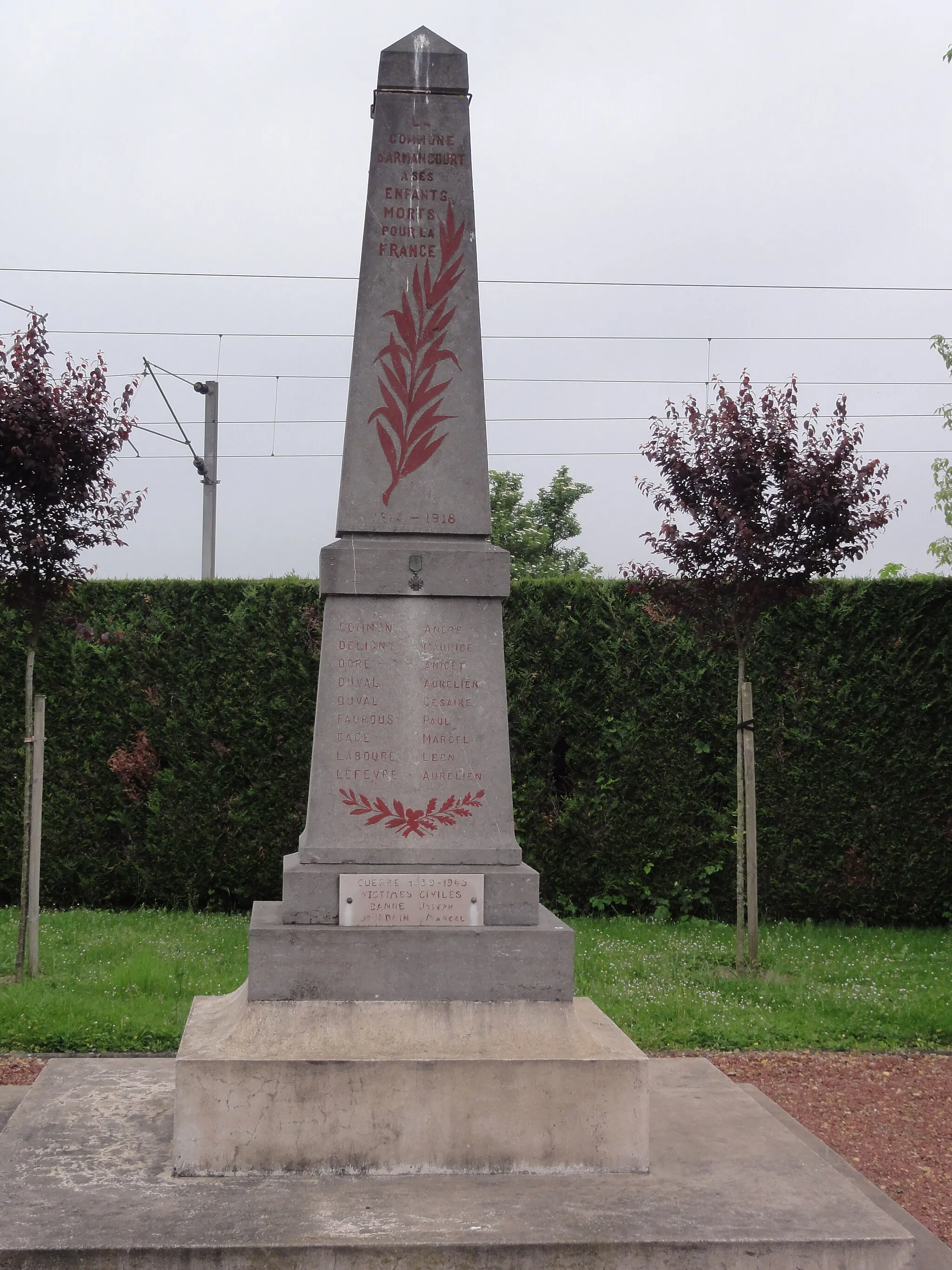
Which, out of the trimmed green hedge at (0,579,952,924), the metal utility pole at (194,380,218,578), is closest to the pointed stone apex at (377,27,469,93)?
the trimmed green hedge at (0,579,952,924)

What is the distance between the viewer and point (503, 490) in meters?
32.3

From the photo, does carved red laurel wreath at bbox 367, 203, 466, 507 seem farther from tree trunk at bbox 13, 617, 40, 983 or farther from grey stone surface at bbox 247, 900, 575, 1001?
tree trunk at bbox 13, 617, 40, 983

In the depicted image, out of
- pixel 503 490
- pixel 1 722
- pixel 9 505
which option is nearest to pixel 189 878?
pixel 1 722

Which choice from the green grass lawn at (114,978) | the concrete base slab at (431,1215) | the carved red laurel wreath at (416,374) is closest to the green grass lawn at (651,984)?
the green grass lawn at (114,978)

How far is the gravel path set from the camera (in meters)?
4.66

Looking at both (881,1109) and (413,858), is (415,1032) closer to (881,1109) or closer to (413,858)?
(413,858)

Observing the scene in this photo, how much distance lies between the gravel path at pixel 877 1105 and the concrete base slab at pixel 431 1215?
1.67 ft

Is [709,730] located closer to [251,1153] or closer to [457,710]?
[457,710]

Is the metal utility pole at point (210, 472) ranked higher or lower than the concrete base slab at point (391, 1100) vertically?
higher

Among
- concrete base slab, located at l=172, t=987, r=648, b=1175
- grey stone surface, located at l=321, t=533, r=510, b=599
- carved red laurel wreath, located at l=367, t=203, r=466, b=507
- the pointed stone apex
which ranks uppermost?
the pointed stone apex

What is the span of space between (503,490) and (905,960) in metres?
24.5

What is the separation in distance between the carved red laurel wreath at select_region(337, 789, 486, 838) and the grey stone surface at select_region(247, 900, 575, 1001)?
0.38 m

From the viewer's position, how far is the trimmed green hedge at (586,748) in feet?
33.2

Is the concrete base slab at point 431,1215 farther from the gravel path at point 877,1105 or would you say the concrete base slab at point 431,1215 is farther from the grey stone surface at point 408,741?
the grey stone surface at point 408,741
